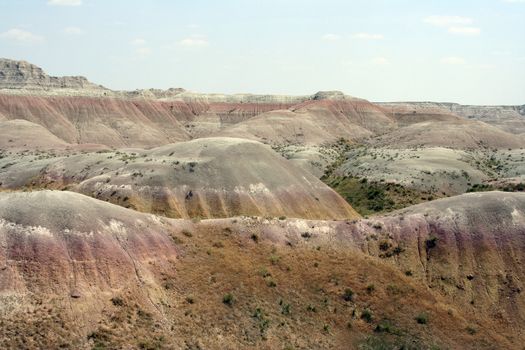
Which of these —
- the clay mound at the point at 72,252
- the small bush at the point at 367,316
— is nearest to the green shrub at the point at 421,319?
the small bush at the point at 367,316

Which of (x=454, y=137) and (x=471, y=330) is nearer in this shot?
(x=471, y=330)

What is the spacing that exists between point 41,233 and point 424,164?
74.3 metres

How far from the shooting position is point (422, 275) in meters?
37.6

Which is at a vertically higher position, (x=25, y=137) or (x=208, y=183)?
(x=208, y=183)

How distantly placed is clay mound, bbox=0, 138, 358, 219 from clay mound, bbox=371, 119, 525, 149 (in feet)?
203

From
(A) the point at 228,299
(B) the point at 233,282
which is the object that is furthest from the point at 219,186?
(A) the point at 228,299

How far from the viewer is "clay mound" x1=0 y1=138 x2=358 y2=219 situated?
58688 mm

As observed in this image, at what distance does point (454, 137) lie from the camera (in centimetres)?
12438

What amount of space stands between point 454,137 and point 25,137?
103531 millimetres

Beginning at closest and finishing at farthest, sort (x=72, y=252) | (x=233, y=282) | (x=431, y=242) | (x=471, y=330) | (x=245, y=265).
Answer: (x=72, y=252) < (x=471, y=330) < (x=233, y=282) < (x=245, y=265) < (x=431, y=242)

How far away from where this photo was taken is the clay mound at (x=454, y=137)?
12168 centimetres

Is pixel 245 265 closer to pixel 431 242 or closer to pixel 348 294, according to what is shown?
pixel 348 294

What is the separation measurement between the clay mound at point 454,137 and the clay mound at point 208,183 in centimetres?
6189

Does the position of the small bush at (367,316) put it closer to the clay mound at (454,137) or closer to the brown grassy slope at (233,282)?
the brown grassy slope at (233,282)
